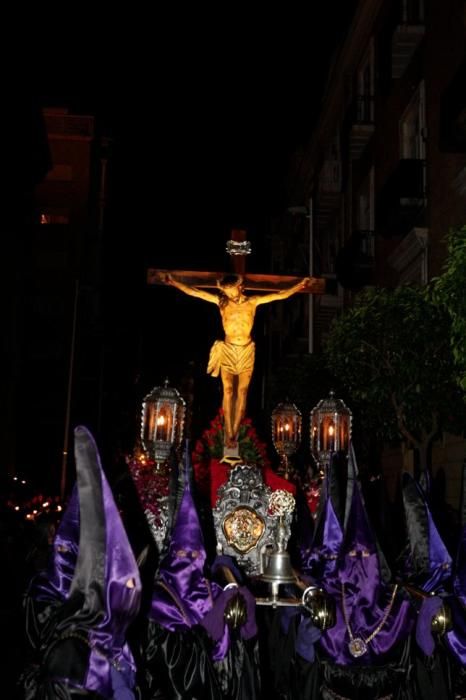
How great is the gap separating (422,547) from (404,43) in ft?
53.1

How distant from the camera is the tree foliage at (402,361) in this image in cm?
1273

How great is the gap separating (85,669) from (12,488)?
69.9 ft

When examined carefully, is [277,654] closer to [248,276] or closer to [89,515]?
[89,515]

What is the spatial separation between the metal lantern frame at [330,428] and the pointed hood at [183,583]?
6603mm

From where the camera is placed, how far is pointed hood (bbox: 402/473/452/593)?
6484mm

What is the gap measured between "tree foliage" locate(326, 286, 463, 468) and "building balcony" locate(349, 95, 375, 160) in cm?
1196

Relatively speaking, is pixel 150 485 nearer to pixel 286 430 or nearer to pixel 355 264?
pixel 286 430

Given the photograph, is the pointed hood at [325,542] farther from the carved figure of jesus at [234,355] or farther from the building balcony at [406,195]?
the building balcony at [406,195]

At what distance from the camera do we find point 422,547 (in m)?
6.96

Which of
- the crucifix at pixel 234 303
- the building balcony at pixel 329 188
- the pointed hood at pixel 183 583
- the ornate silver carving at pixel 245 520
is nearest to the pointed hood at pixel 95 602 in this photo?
the pointed hood at pixel 183 583

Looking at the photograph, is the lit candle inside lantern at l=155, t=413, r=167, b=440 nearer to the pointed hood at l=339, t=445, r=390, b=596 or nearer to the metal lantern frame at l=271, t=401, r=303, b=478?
the metal lantern frame at l=271, t=401, r=303, b=478

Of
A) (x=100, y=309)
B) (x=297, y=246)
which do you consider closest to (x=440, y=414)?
(x=297, y=246)

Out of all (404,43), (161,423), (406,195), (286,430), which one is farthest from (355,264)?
(161,423)

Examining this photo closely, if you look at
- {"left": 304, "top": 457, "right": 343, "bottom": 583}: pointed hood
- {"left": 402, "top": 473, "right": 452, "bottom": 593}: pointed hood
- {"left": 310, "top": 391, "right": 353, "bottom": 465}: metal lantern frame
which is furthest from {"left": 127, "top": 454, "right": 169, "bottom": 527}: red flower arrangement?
{"left": 310, "top": 391, "right": 353, "bottom": 465}: metal lantern frame
